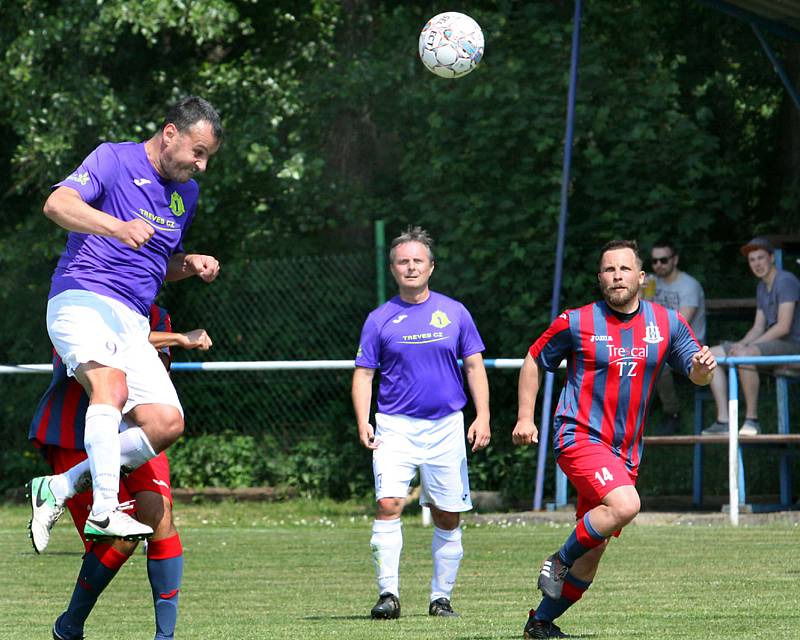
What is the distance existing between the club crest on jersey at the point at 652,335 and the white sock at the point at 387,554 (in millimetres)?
1880

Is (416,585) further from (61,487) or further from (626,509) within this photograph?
(61,487)

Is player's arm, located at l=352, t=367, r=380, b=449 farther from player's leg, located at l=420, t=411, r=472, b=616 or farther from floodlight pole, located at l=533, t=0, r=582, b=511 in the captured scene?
floodlight pole, located at l=533, t=0, r=582, b=511

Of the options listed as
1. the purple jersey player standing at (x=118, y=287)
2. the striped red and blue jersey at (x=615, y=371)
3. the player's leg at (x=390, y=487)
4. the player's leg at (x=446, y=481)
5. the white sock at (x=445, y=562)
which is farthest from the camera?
the player's leg at (x=446, y=481)

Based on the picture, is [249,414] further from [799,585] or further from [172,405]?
[172,405]

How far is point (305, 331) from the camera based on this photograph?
15.5 metres

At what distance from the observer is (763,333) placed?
1250cm

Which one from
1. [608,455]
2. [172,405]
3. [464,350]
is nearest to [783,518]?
[464,350]

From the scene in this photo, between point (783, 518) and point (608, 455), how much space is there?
5.47 m

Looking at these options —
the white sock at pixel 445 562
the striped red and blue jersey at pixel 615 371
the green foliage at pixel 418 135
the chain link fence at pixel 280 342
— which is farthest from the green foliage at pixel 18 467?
the striped red and blue jersey at pixel 615 371

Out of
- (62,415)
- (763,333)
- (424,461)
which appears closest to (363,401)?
(424,461)

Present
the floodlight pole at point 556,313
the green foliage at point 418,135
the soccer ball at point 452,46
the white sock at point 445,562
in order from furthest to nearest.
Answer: the green foliage at point 418,135, the floodlight pole at point 556,313, the soccer ball at point 452,46, the white sock at point 445,562

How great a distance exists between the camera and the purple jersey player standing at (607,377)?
6.55 m

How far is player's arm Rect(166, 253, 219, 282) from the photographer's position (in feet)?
20.3

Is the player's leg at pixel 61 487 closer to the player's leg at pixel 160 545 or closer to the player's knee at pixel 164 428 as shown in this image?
the player's knee at pixel 164 428
